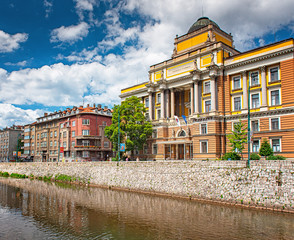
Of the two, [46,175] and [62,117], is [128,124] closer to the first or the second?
[46,175]

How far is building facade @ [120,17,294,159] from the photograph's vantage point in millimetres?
40500

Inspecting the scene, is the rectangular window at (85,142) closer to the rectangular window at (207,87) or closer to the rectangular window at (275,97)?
the rectangular window at (207,87)

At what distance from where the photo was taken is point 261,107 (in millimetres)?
42344

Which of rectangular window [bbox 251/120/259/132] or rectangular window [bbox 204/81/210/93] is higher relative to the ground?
rectangular window [bbox 204/81/210/93]

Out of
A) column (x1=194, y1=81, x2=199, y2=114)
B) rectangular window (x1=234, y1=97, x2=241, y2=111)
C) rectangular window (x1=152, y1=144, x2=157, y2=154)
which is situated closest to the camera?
rectangular window (x1=234, y1=97, x2=241, y2=111)

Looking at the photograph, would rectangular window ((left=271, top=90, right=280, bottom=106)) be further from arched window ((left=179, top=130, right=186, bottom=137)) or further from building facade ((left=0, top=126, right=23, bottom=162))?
building facade ((left=0, top=126, right=23, bottom=162))

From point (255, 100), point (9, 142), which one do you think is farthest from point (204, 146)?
point (9, 142)

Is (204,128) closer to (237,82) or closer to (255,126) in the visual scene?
(255,126)

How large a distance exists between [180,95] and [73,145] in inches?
1368

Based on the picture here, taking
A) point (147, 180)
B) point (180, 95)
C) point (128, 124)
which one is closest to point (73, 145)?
point (128, 124)

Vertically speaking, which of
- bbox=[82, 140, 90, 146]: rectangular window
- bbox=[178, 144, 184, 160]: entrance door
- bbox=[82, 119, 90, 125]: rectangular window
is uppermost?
bbox=[82, 119, 90, 125]: rectangular window

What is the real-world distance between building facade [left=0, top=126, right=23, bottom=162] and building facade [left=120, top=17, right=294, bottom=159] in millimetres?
84092

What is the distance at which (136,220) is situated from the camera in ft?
75.3

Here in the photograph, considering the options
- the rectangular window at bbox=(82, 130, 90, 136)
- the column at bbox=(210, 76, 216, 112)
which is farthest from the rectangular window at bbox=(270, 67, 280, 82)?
the rectangular window at bbox=(82, 130, 90, 136)
